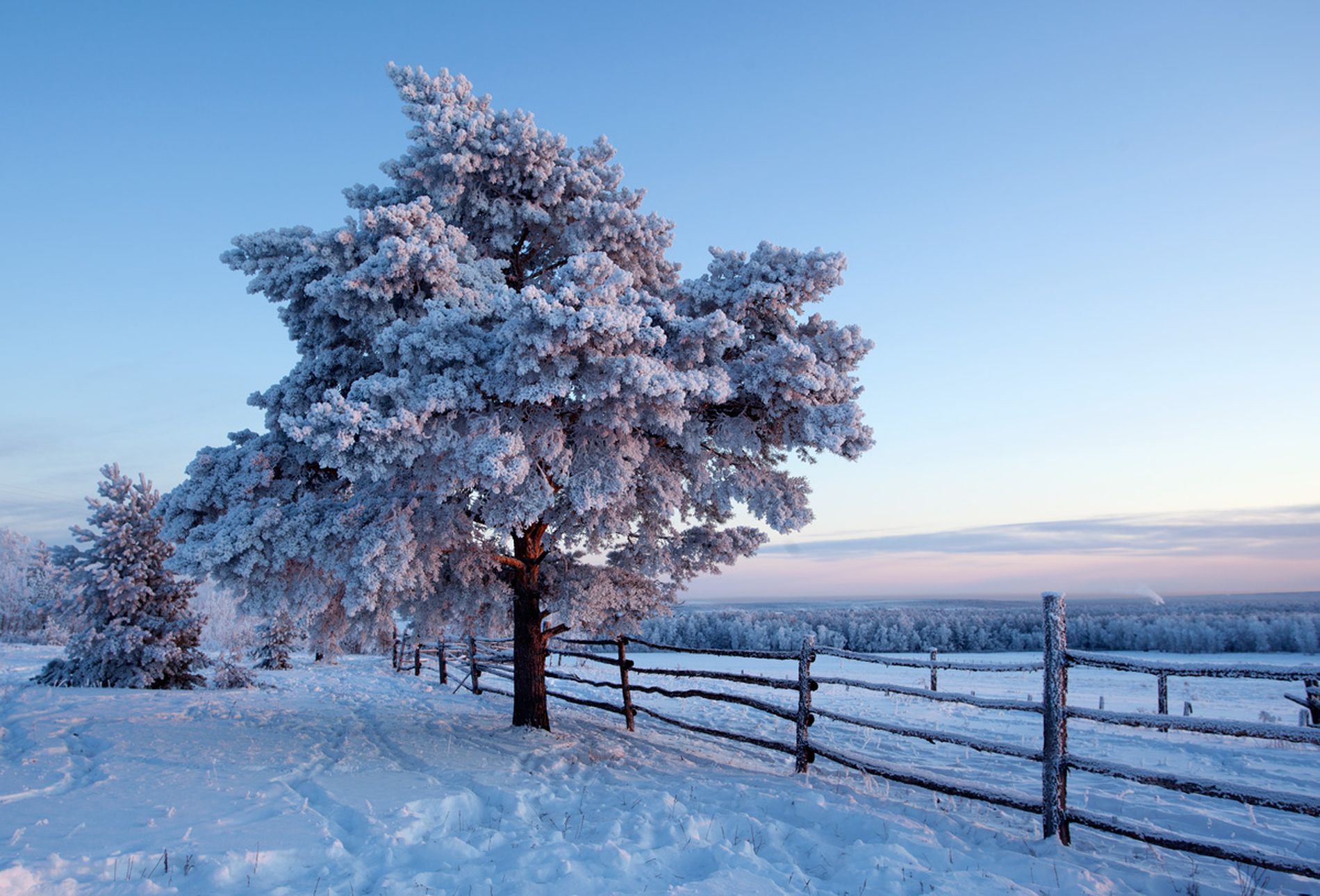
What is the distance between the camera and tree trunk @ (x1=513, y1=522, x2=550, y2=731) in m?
9.78

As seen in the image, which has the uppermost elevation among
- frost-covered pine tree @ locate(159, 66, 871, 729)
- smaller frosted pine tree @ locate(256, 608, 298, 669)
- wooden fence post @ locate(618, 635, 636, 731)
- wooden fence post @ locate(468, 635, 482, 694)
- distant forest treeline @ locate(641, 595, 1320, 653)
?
frost-covered pine tree @ locate(159, 66, 871, 729)

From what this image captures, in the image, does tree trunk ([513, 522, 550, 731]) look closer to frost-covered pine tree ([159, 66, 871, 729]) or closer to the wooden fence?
frost-covered pine tree ([159, 66, 871, 729])

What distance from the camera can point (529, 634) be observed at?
32.2 ft

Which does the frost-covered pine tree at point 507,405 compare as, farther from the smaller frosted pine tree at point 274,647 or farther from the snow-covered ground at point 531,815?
the smaller frosted pine tree at point 274,647

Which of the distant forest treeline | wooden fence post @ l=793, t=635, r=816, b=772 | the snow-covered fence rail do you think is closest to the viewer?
the snow-covered fence rail

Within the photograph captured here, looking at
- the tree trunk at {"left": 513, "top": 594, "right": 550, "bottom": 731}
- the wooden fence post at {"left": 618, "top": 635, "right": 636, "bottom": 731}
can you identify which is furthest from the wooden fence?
the tree trunk at {"left": 513, "top": 594, "right": 550, "bottom": 731}

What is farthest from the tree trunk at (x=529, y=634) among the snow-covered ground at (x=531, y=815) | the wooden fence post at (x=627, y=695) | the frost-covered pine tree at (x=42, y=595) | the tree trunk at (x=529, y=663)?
the frost-covered pine tree at (x=42, y=595)

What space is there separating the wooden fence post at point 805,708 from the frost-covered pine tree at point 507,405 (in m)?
1.57

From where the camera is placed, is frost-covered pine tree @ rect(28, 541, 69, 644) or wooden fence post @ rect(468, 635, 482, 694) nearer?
wooden fence post @ rect(468, 635, 482, 694)

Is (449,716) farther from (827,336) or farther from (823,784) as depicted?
(827,336)

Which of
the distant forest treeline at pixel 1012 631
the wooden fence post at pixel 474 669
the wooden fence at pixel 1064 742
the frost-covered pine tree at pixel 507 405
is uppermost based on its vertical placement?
the frost-covered pine tree at pixel 507 405

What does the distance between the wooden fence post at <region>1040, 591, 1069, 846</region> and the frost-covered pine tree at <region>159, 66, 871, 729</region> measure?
107 inches

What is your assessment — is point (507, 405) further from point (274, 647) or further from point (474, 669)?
point (274, 647)

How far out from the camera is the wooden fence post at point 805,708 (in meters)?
7.97
